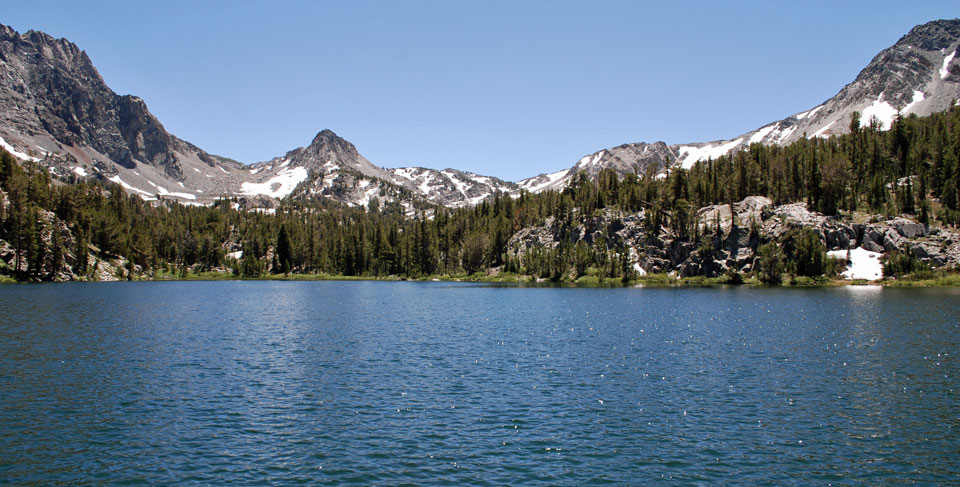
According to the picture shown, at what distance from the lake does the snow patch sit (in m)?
105

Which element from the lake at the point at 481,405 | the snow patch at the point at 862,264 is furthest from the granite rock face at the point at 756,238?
the lake at the point at 481,405

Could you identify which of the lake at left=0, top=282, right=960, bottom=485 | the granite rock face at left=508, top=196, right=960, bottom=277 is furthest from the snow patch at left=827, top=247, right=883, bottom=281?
the lake at left=0, top=282, right=960, bottom=485

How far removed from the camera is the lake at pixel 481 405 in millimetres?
21734

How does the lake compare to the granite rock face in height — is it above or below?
below

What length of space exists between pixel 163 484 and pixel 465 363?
2479 centimetres

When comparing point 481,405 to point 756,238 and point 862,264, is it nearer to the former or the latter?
point 862,264

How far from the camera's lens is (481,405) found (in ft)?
101

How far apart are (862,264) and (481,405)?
169 m

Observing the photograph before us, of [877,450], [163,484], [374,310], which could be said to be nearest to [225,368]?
[163,484]

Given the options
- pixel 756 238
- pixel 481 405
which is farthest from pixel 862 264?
pixel 481 405

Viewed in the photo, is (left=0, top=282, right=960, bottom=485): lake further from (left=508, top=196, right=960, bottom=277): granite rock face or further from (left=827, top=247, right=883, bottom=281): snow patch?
(left=508, top=196, right=960, bottom=277): granite rock face

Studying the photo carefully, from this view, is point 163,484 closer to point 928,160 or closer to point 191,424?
point 191,424

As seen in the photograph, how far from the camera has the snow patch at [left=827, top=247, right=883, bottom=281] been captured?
152 m

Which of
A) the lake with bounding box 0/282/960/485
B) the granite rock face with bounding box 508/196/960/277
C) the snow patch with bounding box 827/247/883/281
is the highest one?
the granite rock face with bounding box 508/196/960/277
